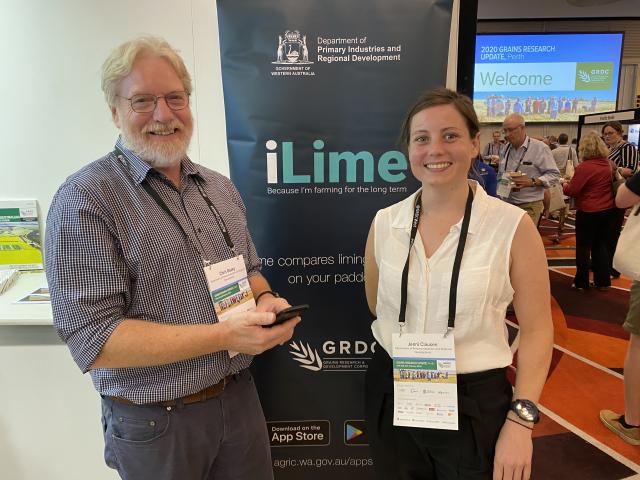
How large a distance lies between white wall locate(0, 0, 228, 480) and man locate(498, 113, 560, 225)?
3.30m

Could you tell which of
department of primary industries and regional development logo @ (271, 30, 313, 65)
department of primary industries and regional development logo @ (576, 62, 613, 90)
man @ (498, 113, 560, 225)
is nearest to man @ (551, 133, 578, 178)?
department of primary industries and regional development logo @ (576, 62, 613, 90)

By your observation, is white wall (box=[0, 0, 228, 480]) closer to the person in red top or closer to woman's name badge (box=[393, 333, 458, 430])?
woman's name badge (box=[393, 333, 458, 430])

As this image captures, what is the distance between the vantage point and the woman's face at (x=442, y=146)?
127 centimetres

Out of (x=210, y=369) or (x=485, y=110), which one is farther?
(x=485, y=110)

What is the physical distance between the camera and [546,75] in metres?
10.1

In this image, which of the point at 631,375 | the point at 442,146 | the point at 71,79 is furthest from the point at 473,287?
the point at 631,375

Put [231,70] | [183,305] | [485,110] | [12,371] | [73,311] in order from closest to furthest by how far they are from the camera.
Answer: [73,311] → [183,305] → [231,70] → [12,371] → [485,110]

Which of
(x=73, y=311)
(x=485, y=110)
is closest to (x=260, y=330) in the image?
(x=73, y=311)

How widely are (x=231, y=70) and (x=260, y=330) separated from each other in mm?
1118

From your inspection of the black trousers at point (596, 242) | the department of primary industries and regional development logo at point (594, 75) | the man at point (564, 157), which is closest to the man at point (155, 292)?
the black trousers at point (596, 242)

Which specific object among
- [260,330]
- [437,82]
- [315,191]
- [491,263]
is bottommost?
[260,330]

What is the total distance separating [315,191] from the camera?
6.03ft

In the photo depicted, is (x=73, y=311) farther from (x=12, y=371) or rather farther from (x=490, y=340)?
(x=12, y=371)

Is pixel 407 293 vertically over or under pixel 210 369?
over
